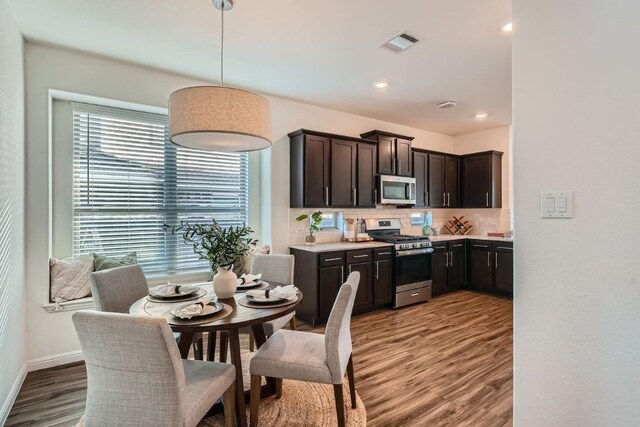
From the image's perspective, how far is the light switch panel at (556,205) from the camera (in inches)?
56.1

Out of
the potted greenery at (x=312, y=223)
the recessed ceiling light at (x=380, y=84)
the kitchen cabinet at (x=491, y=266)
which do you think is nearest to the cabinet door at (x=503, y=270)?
the kitchen cabinet at (x=491, y=266)

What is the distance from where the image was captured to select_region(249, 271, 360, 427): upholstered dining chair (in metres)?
1.80

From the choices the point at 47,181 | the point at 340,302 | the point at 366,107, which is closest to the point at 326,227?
the point at 366,107

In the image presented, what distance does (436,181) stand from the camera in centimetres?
553

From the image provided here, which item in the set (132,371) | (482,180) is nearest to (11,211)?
(132,371)

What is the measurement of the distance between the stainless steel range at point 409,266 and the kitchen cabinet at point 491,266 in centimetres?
104

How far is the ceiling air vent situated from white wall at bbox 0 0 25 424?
2.71 metres

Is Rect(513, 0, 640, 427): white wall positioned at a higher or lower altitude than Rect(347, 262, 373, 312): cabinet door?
higher

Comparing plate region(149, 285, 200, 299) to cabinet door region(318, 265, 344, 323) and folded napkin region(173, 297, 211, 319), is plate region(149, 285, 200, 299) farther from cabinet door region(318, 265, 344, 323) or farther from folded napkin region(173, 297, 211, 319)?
cabinet door region(318, 265, 344, 323)

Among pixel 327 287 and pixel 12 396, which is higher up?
pixel 327 287

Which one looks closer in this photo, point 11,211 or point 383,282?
point 11,211

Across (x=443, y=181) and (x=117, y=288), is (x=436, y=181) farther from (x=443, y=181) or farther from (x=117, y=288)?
(x=117, y=288)

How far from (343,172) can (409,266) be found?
1.60 m

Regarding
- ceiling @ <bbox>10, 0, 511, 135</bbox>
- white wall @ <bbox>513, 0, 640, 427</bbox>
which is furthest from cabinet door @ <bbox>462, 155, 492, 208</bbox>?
white wall @ <bbox>513, 0, 640, 427</bbox>
